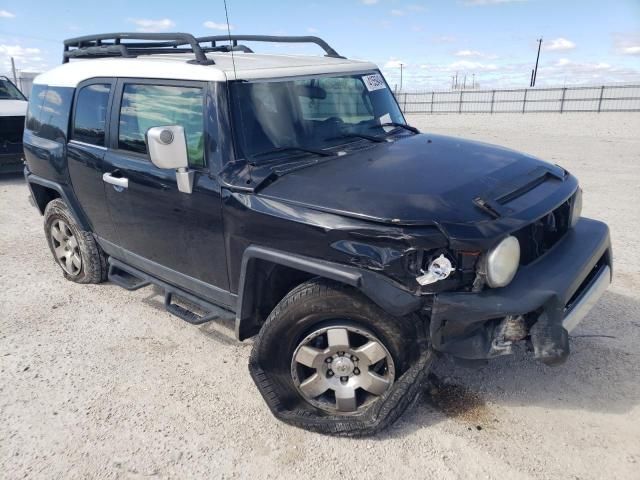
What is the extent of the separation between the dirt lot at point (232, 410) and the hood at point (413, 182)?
128 centimetres

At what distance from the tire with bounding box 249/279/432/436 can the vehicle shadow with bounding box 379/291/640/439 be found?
0.26 meters

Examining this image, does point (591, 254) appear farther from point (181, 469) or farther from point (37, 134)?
point (37, 134)

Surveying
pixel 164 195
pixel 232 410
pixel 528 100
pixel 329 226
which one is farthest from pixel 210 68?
pixel 528 100

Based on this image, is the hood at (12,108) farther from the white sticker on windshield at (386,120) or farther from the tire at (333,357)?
the tire at (333,357)

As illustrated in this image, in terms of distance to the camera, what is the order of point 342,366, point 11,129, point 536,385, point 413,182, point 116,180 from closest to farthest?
point 413,182 < point 342,366 < point 536,385 < point 116,180 < point 11,129

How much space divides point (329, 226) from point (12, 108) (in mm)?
9512

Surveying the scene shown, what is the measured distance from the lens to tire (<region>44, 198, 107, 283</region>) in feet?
15.1

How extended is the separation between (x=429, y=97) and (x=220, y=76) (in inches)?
1346

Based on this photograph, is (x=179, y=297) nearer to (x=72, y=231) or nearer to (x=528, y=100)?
(x=72, y=231)

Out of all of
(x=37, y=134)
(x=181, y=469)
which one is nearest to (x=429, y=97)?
(x=37, y=134)

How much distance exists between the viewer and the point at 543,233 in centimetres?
284

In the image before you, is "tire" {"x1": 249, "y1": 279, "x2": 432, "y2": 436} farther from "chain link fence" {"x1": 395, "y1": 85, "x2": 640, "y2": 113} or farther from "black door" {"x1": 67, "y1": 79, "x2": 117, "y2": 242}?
"chain link fence" {"x1": 395, "y1": 85, "x2": 640, "y2": 113}

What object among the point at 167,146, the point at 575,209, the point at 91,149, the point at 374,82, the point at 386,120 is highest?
the point at 374,82

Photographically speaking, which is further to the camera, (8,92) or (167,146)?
(8,92)
